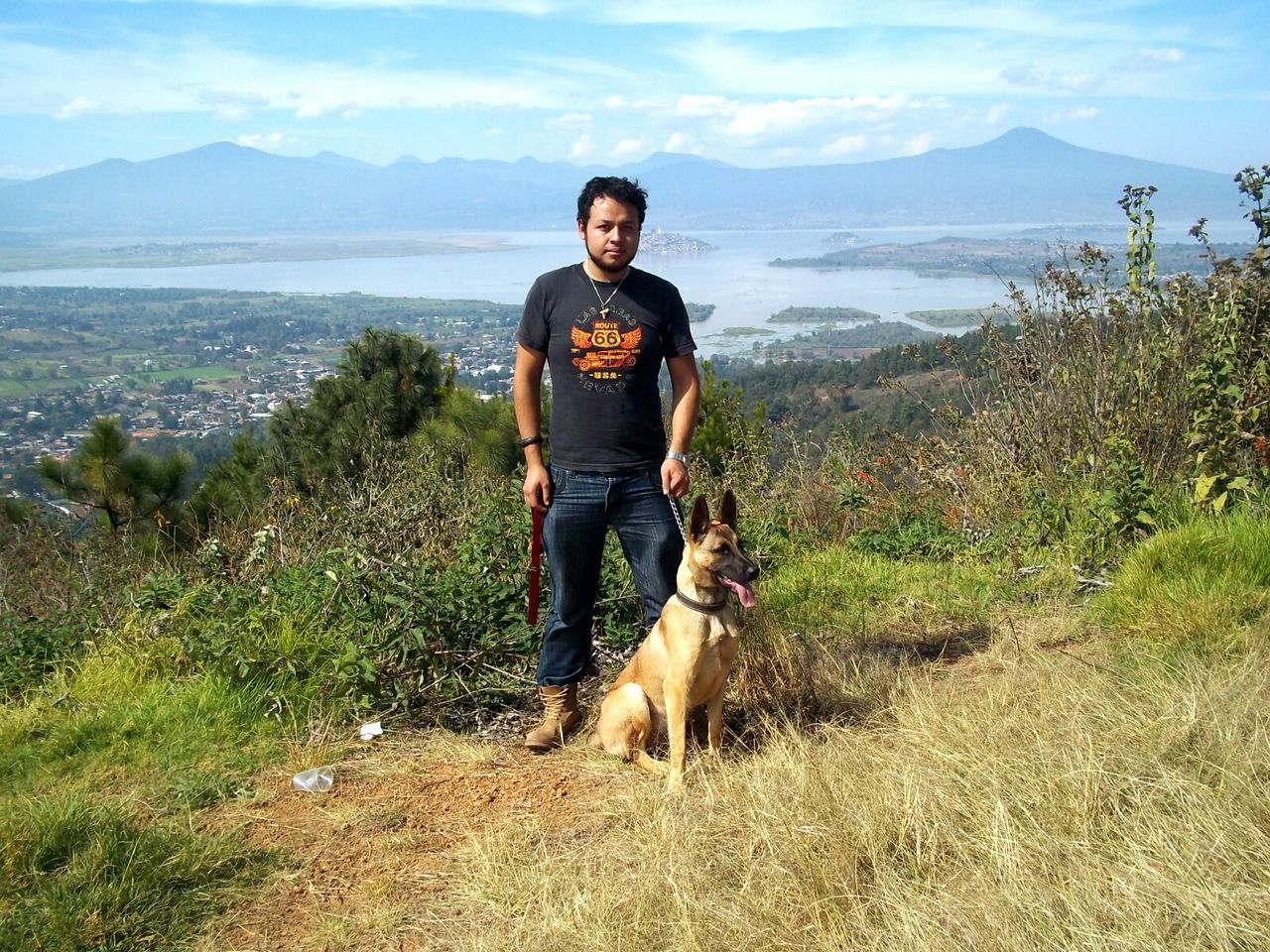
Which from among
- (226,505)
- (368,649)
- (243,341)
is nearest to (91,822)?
(368,649)

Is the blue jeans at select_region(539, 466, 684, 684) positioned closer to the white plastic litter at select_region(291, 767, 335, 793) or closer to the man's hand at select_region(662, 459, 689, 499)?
the man's hand at select_region(662, 459, 689, 499)

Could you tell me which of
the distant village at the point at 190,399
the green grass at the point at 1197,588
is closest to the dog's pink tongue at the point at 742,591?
the green grass at the point at 1197,588

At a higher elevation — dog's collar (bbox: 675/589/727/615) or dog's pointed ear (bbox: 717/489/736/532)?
dog's pointed ear (bbox: 717/489/736/532)

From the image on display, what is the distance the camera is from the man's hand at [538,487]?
410 centimetres

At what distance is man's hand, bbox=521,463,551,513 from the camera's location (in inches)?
161

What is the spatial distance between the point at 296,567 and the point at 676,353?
2645mm

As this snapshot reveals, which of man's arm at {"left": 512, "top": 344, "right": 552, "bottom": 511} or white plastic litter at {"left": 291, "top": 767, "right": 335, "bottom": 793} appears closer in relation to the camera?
white plastic litter at {"left": 291, "top": 767, "right": 335, "bottom": 793}

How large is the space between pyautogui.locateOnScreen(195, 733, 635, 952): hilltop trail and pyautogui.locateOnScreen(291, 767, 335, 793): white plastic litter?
31 mm

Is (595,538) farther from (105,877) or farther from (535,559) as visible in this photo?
(105,877)

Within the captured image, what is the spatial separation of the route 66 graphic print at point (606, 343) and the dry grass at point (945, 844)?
166 cm

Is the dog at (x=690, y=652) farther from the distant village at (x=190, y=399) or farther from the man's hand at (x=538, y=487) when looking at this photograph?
the distant village at (x=190, y=399)

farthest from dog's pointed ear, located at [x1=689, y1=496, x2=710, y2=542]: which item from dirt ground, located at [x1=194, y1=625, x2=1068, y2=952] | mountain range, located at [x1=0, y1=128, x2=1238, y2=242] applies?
mountain range, located at [x1=0, y1=128, x2=1238, y2=242]

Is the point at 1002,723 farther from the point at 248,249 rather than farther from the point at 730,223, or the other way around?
the point at 248,249

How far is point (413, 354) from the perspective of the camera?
13.5 meters
